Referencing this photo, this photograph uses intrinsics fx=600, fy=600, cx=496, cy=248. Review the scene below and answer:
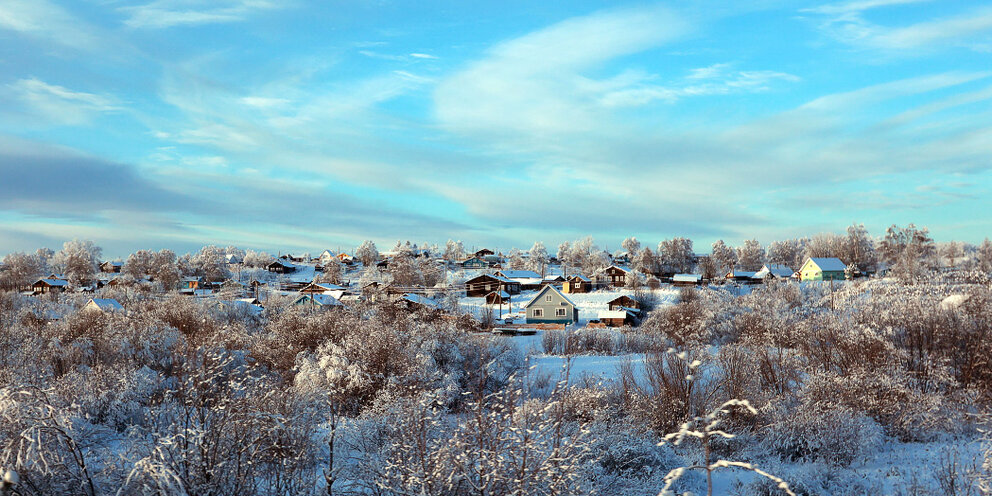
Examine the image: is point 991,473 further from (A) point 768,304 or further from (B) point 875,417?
(A) point 768,304

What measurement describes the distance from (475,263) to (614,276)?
145 ft

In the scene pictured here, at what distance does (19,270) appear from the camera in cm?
8612

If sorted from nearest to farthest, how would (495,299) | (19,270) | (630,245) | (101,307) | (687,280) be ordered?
(101,307) < (495,299) < (687,280) < (19,270) < (630,245)

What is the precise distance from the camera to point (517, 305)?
2448 inches

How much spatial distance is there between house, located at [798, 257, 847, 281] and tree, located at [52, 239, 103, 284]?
97.4m

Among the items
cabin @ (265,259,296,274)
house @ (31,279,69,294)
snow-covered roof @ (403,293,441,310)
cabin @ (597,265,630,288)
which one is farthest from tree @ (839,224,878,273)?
house @ (31,279,69,294)

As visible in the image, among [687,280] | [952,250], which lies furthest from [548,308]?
[952,250]

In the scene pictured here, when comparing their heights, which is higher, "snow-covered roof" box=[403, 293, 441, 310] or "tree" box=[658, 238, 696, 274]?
"tree" box=[658, 238, 696, 274]

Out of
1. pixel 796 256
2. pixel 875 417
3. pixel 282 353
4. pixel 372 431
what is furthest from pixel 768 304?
pixel 796 256

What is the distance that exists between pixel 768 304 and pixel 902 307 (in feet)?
86.7

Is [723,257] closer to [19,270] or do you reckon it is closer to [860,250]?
[860,250]

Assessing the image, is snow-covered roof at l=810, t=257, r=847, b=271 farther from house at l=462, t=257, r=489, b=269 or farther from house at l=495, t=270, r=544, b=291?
house at l=462, t=257, r=489, b=269

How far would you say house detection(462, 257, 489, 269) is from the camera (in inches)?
4519

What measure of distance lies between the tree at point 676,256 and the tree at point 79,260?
9061 cm
